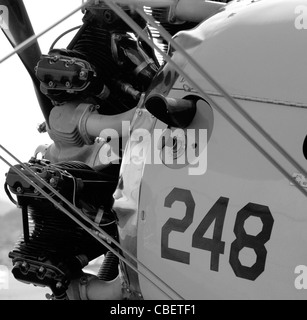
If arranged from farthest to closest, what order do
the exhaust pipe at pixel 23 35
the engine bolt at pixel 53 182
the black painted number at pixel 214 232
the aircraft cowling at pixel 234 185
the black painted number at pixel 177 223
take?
the exhaust pipe at pixel 23 35 < the engine bolt at pixel 53 182 < the black painted number at pixel 177 223 < the black painted number at pixel 214 232 < the aircraft cowling at pixel 234 185

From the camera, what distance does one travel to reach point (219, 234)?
3.60 m

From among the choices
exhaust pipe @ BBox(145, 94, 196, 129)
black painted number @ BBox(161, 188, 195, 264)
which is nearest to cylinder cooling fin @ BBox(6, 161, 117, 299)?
black painted number @ BBox(161, 188, 195, 264)

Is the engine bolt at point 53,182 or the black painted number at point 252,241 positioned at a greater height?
the engine bolt at point 53,182

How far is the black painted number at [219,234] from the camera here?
11.4 feet

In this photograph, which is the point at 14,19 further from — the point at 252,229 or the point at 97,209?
the point at 252,229

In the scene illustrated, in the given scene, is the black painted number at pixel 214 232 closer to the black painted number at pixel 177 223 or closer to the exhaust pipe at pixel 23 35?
the black painted number at pixel 177 223

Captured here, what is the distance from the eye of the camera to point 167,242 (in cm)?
380

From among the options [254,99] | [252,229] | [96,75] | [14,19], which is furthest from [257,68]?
[14,19]

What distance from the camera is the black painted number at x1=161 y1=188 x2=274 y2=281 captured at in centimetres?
348

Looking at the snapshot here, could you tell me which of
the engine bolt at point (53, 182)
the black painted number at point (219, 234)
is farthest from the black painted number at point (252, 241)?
the engine bolt at point (53, 182)

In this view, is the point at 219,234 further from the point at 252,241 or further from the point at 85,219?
the point at 85,219

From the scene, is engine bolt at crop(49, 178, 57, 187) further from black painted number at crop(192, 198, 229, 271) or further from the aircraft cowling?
black painted number at crop(192, 198, 229, 271)
